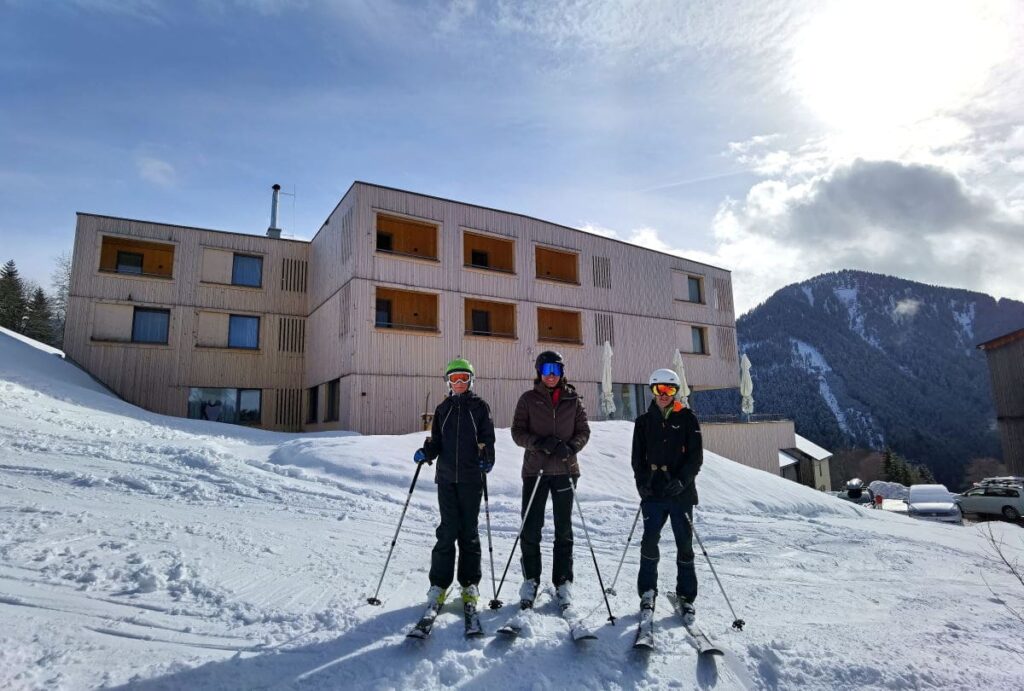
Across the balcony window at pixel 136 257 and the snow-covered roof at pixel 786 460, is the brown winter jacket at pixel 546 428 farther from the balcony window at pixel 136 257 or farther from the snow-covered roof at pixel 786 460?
the snow-covered roof at pixel 786 460

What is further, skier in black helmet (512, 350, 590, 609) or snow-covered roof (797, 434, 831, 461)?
snow-covered roof (797, 434, 831, 461)

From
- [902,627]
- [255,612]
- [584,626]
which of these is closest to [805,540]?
[902,627]

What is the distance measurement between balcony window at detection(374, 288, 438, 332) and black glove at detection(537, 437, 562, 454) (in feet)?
50.6

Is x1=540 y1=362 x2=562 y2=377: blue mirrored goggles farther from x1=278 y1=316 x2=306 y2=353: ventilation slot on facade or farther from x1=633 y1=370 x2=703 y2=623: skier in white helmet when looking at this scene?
x1=278 y1=316 x2=306 y2=353: ventilation slot on facade

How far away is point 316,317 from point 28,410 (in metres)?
10.6

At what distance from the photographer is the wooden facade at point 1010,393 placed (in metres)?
27.2

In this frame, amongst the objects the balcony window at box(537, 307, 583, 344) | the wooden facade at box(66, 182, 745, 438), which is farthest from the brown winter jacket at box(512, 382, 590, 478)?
the balcony window at box(537, 307, 583, 344)

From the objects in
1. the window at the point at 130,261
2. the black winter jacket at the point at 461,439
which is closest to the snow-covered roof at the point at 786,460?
the black winter jacket at the point at 461,439

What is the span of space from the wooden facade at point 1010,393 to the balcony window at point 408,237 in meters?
28.2

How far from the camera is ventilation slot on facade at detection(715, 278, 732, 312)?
96.9 ft

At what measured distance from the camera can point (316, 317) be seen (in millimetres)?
22359

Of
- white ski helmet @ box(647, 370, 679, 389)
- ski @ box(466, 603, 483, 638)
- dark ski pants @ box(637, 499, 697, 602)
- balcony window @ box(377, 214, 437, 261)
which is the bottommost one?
ski @ box(466, 603, 483, 638)

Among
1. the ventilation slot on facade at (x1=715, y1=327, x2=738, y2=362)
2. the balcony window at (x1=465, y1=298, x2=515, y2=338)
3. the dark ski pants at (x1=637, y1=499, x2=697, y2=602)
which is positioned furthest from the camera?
the ventilation slot on facade at (x1=715, y1=327, x2=738, y2=362)

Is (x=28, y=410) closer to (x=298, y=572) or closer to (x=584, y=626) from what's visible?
(x=298, y=572)
